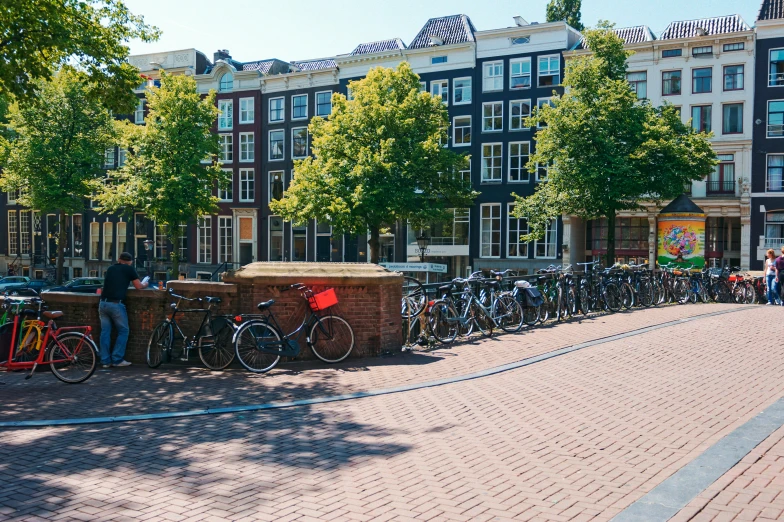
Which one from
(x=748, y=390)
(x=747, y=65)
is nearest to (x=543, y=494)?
(x=748, y=390)

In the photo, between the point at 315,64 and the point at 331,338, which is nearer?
the point at 331,338

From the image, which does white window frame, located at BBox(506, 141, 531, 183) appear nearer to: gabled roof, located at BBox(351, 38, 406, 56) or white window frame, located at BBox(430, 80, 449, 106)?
white window frame, located at BBox(430, 80, 449, 106)

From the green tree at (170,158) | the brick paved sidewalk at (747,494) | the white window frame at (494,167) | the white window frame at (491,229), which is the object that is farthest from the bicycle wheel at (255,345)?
the white window frame at (494,167)

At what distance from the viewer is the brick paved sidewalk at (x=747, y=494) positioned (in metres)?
4.88

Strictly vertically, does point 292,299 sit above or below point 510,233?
below

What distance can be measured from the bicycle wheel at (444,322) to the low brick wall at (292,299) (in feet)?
3.47

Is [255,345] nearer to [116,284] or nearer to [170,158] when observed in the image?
[116,284]

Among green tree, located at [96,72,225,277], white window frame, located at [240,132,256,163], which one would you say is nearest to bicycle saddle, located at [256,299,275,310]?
green tree, located at [96,72,225,277]

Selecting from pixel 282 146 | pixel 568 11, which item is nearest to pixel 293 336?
pixel 282 146

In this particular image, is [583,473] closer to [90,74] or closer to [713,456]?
[713,456]

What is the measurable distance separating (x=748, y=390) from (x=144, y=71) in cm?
5483

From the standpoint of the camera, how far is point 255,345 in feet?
Result: 35.5

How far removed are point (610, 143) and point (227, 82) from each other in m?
32.1

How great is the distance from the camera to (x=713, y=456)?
621 centimetres
